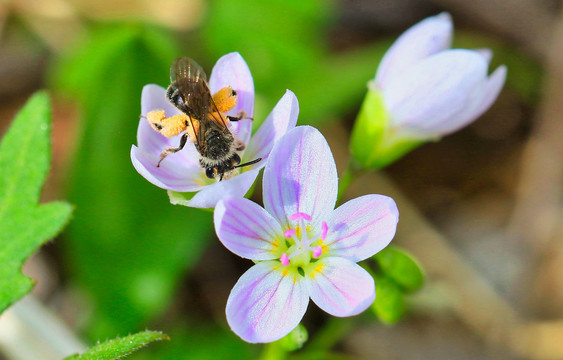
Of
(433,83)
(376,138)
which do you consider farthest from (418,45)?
(376,138)

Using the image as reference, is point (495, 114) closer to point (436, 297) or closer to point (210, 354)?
point (436, 297)

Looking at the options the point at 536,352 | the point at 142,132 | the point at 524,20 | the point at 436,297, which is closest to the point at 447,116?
the point at 142,132

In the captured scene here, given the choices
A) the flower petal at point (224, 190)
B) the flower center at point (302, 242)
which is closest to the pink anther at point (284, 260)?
the flower center at point (302, 242)

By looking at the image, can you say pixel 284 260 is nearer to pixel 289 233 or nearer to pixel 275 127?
pixel 289 233

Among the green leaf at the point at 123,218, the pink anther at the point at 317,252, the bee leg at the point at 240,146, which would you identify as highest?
the bee leg at the point at 240,146

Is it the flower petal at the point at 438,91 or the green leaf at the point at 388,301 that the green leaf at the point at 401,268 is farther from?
the flower petal at the point at 438,91
